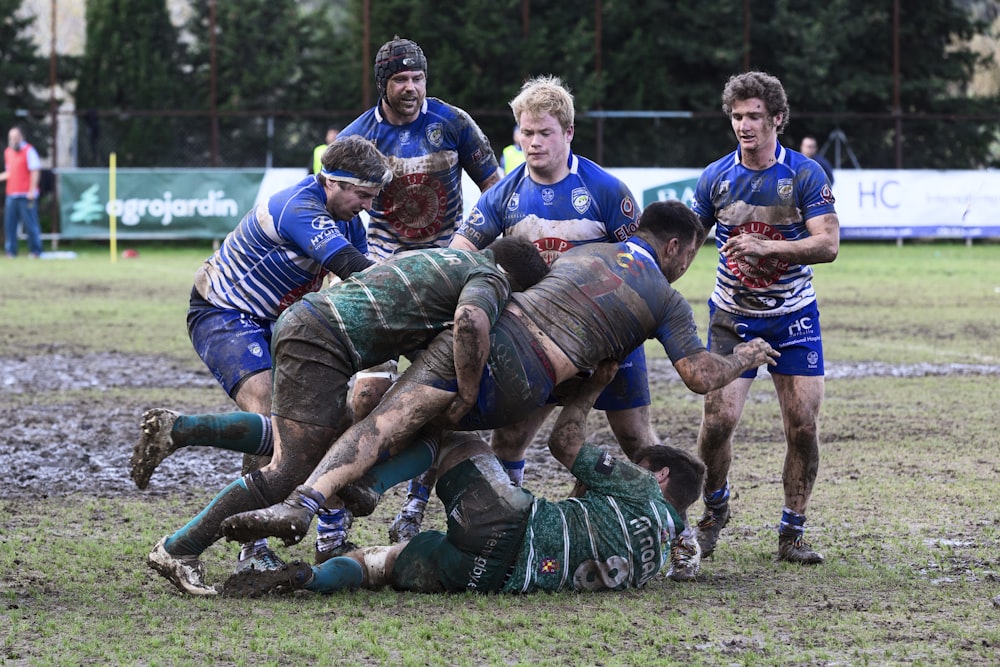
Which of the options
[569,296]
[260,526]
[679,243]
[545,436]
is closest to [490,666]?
[260,526]

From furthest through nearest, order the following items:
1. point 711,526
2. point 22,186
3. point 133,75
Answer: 1. point 133,75
2. point 22,186
3. point 711,526

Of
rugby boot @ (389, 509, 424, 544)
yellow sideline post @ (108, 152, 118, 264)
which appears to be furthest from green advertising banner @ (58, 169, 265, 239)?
rugby boot @ (389, 509, 424, 544)

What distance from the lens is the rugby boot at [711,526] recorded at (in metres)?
6.25

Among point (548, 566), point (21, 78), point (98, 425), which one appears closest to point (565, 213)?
point (548, 566)

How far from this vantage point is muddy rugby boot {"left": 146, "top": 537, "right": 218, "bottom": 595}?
5312 millimetres

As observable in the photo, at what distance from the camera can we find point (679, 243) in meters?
5.96

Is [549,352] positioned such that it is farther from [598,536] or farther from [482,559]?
[482,559]

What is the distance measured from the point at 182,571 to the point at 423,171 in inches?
107

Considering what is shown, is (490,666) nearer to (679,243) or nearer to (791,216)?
(679,243)

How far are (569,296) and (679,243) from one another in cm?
62

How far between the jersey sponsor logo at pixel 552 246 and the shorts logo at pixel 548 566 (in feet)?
4.99

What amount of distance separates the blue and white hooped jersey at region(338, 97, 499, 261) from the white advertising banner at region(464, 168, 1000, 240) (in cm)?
2058

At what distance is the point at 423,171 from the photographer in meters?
7.26

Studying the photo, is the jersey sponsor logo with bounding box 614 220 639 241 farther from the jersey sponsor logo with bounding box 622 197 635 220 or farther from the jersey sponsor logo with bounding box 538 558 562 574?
the jersey sponsor logo with bounding box 538 558 562 574
